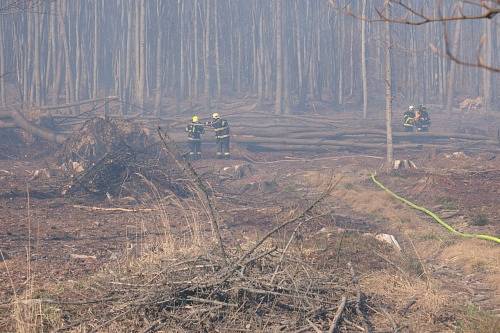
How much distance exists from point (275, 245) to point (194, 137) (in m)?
13.9

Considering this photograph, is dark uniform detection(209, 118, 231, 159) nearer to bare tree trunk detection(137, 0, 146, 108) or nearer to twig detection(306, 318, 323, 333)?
bare tree trunk detection(137, 0, 146, 108)

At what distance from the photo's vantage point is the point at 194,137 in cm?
1958

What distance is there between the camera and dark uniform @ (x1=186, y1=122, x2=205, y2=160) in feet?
64.0

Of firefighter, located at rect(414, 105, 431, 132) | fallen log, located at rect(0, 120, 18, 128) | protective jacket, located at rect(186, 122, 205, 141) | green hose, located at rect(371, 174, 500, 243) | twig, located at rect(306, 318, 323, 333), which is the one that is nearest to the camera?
twig, located at rect(306, 318, 323, 333)

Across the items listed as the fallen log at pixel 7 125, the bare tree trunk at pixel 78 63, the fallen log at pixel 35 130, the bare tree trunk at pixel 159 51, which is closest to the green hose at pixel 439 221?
the fallen log at pixel 35 130

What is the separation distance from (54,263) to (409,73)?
38947 mm

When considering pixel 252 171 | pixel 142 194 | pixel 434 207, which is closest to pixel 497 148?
pixel 252 171

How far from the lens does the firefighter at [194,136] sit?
1952 cm

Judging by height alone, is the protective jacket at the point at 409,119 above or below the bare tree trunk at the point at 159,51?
below

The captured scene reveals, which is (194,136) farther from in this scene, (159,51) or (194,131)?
(159,51)

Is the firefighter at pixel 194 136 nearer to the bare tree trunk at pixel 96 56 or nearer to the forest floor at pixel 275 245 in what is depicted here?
the forest floor at pixel 275 245

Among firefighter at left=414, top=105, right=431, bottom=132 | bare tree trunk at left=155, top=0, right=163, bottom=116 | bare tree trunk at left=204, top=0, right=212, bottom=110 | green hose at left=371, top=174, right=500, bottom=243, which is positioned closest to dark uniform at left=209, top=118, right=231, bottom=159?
green hose at left=371, top=174, right=500, bottom=243

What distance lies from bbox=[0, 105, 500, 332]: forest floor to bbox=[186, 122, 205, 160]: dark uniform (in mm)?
2080

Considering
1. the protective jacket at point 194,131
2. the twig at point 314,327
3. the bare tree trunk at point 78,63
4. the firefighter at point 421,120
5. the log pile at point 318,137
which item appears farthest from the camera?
the bare tree trunk at point 78,63
